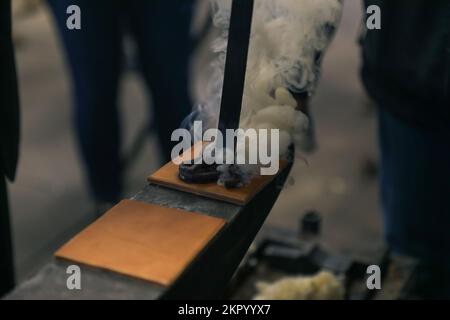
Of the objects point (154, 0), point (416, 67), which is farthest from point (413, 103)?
point (154, 0)

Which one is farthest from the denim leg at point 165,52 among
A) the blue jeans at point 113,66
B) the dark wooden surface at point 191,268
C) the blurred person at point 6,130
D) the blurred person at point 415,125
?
the dark wooden surface at point 191,268

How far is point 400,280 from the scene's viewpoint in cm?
128

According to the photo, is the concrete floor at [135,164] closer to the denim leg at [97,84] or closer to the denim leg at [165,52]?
the denim leg at [97,84]

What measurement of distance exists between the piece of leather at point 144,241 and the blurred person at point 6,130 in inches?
10.1

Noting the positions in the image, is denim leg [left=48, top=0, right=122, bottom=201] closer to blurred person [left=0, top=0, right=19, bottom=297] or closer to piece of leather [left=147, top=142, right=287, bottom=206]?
blurred person [left=0, top=0, right=19, bottom=297]

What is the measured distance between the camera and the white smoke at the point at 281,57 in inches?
34.9

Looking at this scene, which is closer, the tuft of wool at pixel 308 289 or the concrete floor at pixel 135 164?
the tuft of wool at pixel 308 289

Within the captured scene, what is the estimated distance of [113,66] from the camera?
1711 millimetres

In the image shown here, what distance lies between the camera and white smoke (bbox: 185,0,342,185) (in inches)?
34.9

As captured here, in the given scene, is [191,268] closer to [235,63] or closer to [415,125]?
[235,63]

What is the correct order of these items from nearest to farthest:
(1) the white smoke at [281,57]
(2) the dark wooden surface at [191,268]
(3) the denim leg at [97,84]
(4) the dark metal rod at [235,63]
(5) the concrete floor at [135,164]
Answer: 1. (2) the dark wooden surface at [191,268]
2. (4) the dark metal rod at [235,63]
3. (1) the white smoke at [281,57]
4. (3) the denim leg at [97,84]
5. (5) the concrete floor at [135,164]

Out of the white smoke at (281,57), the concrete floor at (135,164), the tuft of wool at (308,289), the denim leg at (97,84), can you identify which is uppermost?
the white smoke at (281,57)
